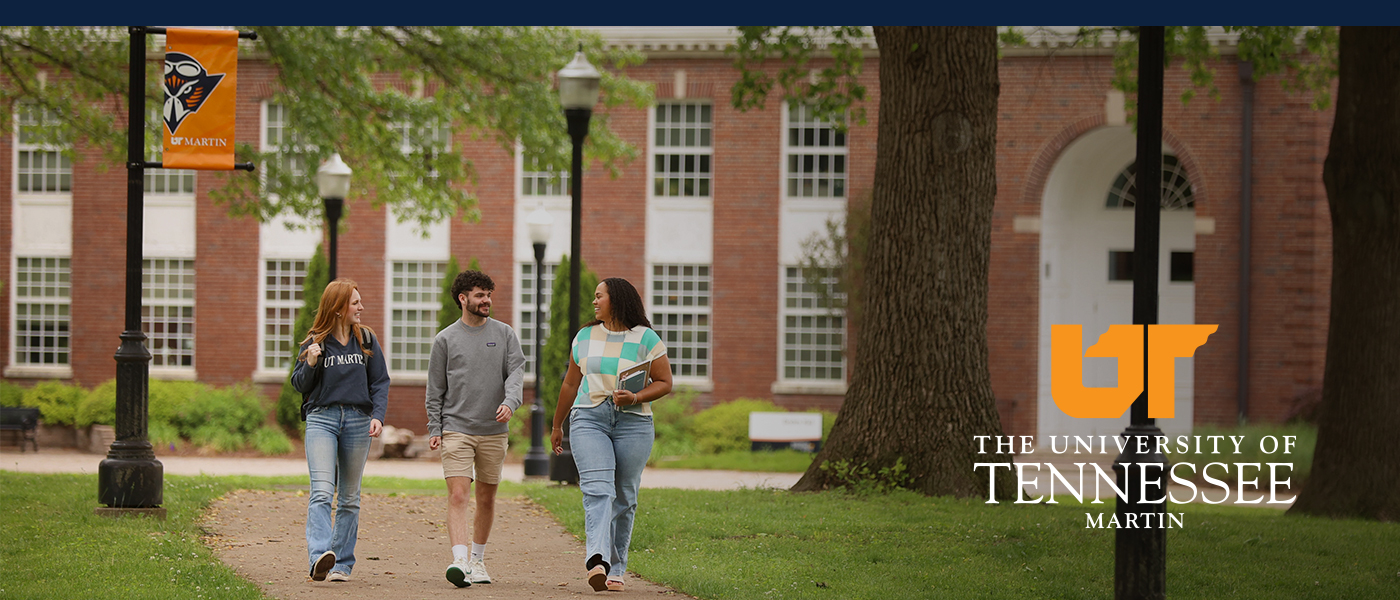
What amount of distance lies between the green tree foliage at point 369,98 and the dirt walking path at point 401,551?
6.29m

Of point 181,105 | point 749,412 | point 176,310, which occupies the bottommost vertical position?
point 749,412

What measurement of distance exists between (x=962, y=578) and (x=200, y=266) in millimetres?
19507

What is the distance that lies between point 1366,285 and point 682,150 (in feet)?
43.9

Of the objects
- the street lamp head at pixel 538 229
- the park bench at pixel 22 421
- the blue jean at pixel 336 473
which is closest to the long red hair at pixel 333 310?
the blue jean at pixel 336 473

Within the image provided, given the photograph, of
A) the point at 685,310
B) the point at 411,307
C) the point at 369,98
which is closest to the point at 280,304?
the point at 411,307

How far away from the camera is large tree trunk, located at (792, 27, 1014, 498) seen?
1089cm

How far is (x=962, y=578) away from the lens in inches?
287

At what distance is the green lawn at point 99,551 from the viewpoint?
6484 millimetres

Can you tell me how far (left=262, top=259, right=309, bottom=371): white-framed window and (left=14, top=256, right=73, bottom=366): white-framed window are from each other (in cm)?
384

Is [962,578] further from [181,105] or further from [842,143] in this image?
[842,143]

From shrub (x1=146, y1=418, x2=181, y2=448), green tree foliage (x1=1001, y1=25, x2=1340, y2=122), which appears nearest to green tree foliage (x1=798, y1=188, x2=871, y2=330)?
green tree foliage (x1=1001, y1=25, x2=1340, y2=122)

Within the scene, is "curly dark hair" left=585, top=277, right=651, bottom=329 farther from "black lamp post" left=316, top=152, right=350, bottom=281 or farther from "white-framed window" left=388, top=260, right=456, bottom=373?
"white-framed window" left=388, top=260, right=456, bottom=373

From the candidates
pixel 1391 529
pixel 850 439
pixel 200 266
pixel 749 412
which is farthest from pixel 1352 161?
pixel 200 266

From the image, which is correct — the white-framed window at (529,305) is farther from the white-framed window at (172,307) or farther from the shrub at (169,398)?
the white-framed window at (172,307)
